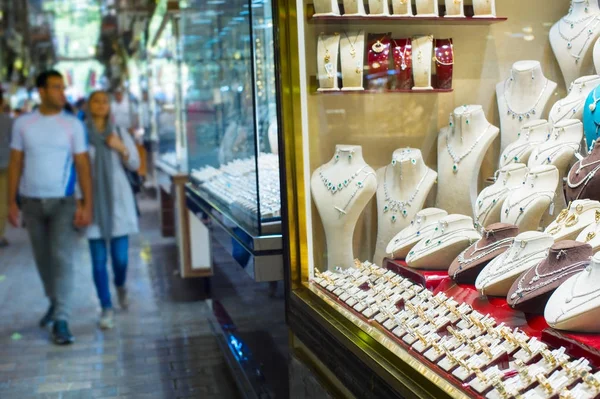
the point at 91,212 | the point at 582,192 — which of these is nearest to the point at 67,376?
the point at 91,212

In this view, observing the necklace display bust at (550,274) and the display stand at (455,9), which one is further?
the display stand at (455,9)

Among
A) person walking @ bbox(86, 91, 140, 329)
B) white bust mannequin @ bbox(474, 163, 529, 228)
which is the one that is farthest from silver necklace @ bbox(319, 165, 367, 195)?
person walking @ bbox(86, 91, 140, 329)

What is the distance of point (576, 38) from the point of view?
2.37 meters

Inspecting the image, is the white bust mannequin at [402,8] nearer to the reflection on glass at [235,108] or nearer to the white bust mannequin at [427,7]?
the white bust mannequin at [427,7]

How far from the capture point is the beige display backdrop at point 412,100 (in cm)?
250

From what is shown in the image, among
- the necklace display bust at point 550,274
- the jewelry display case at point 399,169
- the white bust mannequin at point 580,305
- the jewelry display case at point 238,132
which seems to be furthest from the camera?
the jewelry display case at point 238,132

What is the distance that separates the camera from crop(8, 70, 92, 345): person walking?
4758mm

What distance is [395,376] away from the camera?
5.75 feet

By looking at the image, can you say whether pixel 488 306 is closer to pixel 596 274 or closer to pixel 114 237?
pixel 596 274

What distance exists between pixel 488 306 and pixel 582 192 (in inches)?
15.3

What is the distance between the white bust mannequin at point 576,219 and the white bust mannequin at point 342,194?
0.87 meters

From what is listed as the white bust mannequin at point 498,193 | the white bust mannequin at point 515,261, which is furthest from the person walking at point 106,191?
the white bust mannequin at point 515,261

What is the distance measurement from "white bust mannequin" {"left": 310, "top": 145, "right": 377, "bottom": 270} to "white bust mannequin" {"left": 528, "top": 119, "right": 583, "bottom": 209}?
2.19 ft

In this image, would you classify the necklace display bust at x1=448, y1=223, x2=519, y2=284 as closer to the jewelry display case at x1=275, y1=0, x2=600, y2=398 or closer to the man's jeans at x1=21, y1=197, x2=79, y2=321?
the jewelry display case at x1=275, y1=0, x2=600, y2=398
